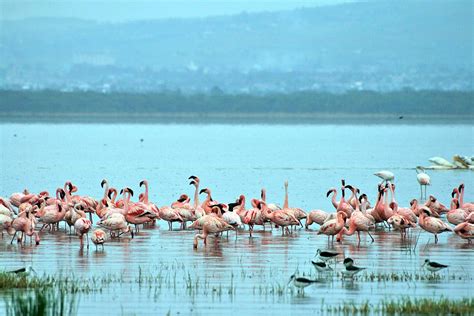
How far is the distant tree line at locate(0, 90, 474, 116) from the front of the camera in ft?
506

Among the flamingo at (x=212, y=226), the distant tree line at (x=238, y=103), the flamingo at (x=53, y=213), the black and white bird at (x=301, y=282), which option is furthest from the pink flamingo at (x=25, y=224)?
the distant tree line at (x=238, y=103)

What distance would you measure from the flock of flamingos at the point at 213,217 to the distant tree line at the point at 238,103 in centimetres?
13167

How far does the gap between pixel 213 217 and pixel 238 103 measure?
144 meters

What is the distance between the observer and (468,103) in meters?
153

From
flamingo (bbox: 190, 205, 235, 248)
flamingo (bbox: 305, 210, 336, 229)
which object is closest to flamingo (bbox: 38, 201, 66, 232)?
flamingo (bbox: 190, 205, 235, 248)

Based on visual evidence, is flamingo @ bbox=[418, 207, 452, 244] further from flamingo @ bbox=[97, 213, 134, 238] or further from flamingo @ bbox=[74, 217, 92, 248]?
flamingo @ bbox=[74, 217, 92, 248]

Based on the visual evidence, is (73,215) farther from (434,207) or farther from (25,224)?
(434,207)

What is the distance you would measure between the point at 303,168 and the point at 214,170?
3.31 meters

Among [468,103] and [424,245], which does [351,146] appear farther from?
[468,103]

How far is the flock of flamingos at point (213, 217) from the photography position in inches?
730

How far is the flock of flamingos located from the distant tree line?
13167cm

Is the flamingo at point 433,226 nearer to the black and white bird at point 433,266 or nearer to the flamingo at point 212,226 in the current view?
the flamingo at point 212,226

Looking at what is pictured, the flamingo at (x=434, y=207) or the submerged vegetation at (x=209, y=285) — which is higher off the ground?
the flamingo at (x=434, y=207)

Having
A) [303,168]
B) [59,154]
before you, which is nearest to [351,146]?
[59,154]
